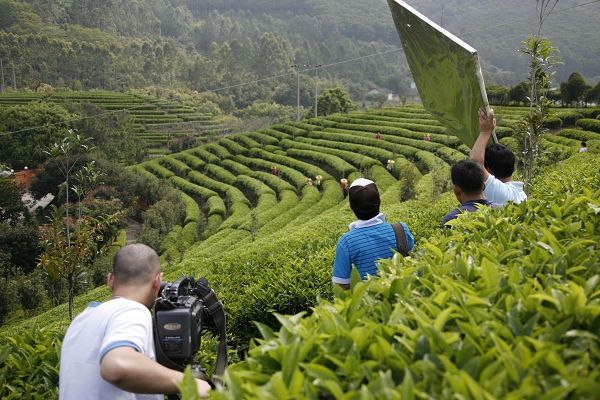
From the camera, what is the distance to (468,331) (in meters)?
1.13

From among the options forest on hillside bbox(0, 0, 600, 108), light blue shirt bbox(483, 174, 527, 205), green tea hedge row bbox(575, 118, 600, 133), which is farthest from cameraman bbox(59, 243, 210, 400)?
forest on hillside bbox(0, 0, 600, 108)

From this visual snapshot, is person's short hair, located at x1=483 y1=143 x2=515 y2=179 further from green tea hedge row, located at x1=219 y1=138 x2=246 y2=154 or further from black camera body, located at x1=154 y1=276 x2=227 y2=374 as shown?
green tea hedge row, located at x1=219 y1=138 x2=246 y2=154

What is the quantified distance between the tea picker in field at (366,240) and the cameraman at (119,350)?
0.95 meters

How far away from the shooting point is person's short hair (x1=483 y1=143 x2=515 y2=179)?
300 centimetres

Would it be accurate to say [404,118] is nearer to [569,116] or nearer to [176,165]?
[569,116]

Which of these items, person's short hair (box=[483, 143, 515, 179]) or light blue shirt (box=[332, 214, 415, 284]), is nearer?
light blue shirt (box=[332, 214, 415, 284])

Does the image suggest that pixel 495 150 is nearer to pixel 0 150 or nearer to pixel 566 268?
pixel 566 268

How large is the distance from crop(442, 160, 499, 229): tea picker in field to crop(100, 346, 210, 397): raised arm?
1.67 m

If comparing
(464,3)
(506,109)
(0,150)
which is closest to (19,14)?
(0,150)

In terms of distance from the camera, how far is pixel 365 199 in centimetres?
238

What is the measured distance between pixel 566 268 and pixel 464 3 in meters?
137

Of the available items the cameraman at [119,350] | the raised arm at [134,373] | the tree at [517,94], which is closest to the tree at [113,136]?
the tree at [517,94]

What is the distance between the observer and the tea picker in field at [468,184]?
268cm

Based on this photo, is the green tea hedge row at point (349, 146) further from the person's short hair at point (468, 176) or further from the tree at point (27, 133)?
the person's short hair at point (468, 176)
